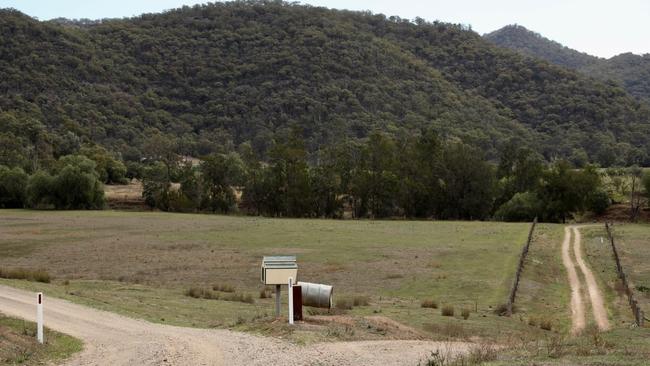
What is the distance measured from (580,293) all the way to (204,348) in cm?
2275

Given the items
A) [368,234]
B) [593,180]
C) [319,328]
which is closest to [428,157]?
[593,180]

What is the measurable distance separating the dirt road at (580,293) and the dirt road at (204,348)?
9.99m

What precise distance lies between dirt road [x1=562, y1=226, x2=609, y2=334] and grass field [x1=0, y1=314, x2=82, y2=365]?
1528 cm

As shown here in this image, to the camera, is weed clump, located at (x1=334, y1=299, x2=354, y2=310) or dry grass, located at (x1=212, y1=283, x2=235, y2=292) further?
dry grass, located at (x1=212, y1=283, x2=235, y2=292)

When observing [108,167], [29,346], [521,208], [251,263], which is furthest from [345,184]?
[29,346]

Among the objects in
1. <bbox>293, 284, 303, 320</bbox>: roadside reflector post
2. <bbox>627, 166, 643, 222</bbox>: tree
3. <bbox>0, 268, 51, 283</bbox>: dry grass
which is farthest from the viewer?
<bbox>627, 166, 643, 222</bbox>: tree

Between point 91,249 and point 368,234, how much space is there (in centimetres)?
2396

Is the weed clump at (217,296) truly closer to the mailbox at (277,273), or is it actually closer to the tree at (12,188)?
the mailbox at (277,273)

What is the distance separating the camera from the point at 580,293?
3300cm

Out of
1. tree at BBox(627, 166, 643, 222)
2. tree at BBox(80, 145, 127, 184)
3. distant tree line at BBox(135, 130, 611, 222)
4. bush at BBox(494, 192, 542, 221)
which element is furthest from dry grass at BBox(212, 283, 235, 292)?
tree at BBox(80, 145, 127, 184)

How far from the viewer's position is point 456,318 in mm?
23500

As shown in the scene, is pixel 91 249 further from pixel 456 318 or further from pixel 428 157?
pixel 428 157

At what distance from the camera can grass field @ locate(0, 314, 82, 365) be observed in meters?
14.2

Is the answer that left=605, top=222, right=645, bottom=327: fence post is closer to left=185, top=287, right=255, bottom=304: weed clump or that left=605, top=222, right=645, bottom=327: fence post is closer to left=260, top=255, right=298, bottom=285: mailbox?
left=260, top=255, right=298, bottom=285: mailbox
